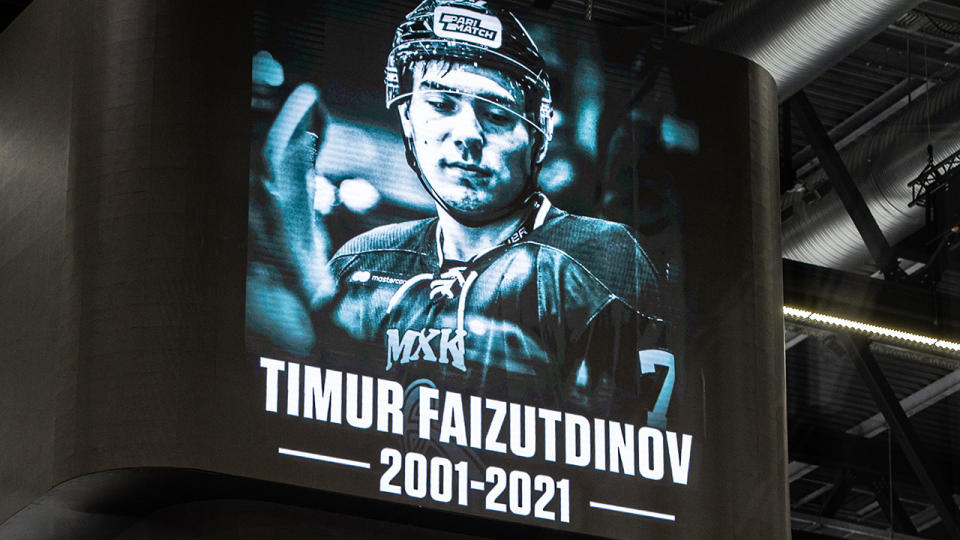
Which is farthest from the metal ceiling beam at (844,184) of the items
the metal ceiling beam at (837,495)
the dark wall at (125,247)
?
the metal ceiling beam at (837,495)

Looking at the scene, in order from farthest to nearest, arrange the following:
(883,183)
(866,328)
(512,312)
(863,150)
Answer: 1. (863,150)
2. (883,183)
3. (866,328)
4. (512,312)

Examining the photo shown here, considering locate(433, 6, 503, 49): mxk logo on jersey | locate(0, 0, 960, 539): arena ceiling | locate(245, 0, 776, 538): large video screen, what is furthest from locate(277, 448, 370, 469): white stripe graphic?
locate(0, 0, 960, 539): arena ceiling

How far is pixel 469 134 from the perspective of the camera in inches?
376

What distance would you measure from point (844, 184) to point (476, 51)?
4525 millimetres

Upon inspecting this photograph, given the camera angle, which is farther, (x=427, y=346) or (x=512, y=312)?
(x=512, y=312)

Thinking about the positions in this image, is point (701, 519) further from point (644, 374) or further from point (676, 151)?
point (676, 151)

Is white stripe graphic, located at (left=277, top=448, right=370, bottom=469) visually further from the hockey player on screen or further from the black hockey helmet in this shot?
the black hockey helmet

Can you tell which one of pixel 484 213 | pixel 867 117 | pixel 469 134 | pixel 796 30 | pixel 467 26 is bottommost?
pixel 484 213

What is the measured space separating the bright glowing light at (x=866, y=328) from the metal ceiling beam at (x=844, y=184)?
509 millimetres

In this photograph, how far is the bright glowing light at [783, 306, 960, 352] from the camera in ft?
42.9

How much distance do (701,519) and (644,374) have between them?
0.81 metres

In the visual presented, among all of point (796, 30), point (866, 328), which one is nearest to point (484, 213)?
point (796, 30)

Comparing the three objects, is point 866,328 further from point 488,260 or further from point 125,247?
point 125,247

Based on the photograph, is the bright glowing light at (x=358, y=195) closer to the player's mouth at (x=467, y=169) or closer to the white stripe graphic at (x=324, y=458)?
the player's mouth at (x=467, y=169)
